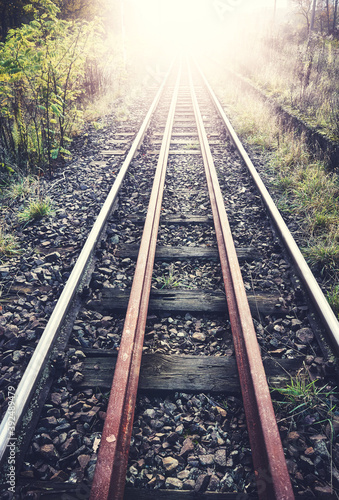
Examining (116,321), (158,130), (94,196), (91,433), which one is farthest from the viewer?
(158,130)

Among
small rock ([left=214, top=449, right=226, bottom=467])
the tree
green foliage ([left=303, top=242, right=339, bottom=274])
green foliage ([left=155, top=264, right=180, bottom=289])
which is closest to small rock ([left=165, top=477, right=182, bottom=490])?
small rock ([left=214, top=449, right=226, bottom=467])

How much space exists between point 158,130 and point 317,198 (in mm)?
4579

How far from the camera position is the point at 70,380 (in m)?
1.96

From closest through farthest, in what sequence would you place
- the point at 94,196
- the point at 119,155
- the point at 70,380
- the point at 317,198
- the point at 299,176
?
the point at 70,380 → the point at 317,198 → the point at 94,196 → the point at 299,176 → the point at 119,155

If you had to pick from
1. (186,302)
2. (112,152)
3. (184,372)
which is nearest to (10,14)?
(112,152)

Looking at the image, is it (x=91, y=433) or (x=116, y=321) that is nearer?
(x=91, y=433)

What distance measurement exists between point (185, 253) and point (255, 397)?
1.66m

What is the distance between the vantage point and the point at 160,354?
6.88 feet

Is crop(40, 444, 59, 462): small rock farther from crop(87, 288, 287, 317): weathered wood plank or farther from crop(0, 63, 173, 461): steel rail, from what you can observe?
crop(87, 288, 287, 317): weathered wood plank

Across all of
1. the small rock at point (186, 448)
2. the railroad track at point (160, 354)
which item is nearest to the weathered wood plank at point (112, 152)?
the railroad track at point (160, 354)

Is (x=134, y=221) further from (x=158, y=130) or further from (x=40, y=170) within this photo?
(x=158, y=130)

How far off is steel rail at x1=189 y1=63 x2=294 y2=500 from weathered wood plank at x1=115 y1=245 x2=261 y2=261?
16cm

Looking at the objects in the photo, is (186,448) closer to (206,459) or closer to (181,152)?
(206,459)

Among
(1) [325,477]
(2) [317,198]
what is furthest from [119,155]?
(1) [325,477]
